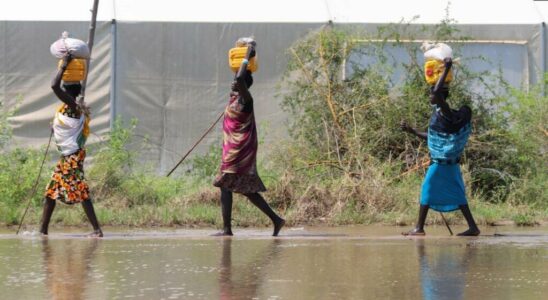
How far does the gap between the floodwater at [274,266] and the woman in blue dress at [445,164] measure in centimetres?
29

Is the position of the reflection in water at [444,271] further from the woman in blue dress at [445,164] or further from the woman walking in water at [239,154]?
the woman walking in water at [239,154]

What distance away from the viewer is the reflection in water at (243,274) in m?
6.34

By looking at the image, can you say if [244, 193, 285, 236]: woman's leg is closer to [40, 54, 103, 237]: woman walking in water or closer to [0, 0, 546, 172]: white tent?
[40, 54, 103, 237]: woman walking in water

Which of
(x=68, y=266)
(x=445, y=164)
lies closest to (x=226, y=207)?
(x=445, y=164)

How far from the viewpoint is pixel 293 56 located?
13.4 meters

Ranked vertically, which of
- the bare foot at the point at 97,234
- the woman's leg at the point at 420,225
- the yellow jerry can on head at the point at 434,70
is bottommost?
→ the bare foot at the point at 97,234

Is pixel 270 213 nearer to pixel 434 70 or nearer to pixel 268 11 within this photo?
pixel 434 70

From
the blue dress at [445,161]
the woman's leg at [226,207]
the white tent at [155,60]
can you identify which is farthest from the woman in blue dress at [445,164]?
the white tent at [155,60]

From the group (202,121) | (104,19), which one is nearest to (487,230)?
(202,121)

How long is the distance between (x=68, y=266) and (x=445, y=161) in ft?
12.8

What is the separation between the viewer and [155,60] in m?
16.7

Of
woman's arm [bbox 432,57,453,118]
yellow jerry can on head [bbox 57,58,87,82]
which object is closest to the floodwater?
woman's arm [bbox 432,57,453,118]

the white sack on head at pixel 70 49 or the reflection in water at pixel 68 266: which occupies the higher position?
the white sack on head at pixel 70 49

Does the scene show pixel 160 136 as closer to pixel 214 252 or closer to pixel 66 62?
pixel 66 62
